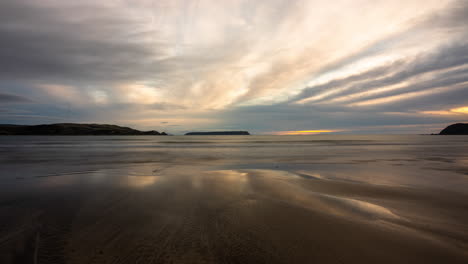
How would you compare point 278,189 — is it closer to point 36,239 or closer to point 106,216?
point 106,216

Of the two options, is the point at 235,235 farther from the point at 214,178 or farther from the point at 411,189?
the point at 411,189

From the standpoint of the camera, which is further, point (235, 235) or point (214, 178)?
point (214, 178)

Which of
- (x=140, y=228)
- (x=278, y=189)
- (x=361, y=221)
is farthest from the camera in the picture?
(x=278, y=189)

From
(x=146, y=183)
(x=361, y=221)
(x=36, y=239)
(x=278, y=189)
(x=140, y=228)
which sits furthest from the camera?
(x=146, y=183)

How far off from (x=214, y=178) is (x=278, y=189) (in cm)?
361

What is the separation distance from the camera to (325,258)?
3.62m

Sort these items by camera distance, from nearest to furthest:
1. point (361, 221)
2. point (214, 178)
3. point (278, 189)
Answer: point (361, 221), point (278, 189), point (214, 178)

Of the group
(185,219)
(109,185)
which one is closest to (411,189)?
(185,219)

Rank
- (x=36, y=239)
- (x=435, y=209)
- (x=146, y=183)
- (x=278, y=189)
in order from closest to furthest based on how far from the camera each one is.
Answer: (x=36, y=239), (x=435, y=209), (x=278, y=189), (x=146, y=183)

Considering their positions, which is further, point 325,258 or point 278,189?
point 278,189

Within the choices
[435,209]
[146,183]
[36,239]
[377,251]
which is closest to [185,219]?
[36,239]

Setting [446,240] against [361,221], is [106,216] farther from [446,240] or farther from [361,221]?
[446,240]

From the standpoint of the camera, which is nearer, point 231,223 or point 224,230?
point 224,230

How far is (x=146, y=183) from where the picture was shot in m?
9.41
